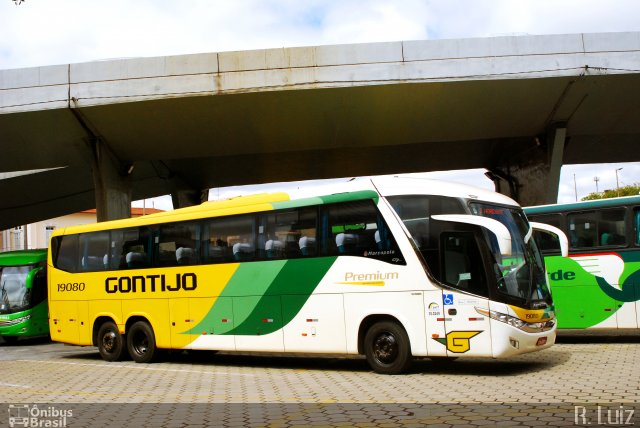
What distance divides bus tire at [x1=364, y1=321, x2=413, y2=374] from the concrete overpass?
12.1 metres

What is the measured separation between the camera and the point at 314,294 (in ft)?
37.4

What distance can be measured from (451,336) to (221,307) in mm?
4787

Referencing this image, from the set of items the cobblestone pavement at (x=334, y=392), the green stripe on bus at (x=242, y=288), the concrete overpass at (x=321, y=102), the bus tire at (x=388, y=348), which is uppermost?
the concrete overpass at (x=321, y=102)

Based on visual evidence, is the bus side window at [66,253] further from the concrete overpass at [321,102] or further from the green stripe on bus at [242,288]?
the concrete overpass at [321,102]

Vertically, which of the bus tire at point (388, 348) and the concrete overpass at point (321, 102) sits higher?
the concrete overpass at point (321, 102)

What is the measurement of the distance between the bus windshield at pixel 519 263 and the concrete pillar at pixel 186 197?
27761 mm

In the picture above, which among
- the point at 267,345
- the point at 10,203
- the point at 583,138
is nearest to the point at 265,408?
the point at 267,345

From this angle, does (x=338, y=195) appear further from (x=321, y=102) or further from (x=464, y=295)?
(x=321, y=102)

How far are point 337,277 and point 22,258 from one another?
14.8m

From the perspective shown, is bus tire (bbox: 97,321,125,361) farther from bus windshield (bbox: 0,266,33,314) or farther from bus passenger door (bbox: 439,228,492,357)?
bus passenger door (bbox: 439,228,492,357)
